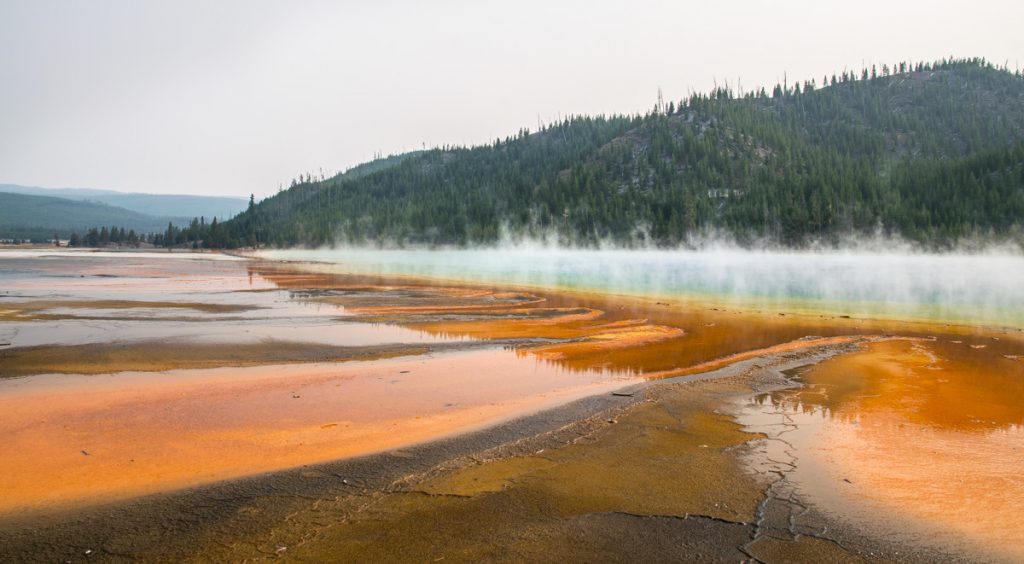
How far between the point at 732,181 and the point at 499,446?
13008cm

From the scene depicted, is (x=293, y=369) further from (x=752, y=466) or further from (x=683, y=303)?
(x=683, y=303)

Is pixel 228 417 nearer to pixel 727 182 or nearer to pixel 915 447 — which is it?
pixel 915 447

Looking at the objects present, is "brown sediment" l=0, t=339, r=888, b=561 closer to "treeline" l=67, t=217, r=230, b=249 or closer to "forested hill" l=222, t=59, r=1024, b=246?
"forested hill" l=222, t=59, r=1024, b=246

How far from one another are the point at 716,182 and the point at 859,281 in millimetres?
84658

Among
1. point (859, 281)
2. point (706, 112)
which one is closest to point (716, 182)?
point (706, 112)

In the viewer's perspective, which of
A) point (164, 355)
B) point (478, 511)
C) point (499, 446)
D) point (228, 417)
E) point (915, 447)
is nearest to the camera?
point (478, 511)

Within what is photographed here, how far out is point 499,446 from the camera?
812 centimetres

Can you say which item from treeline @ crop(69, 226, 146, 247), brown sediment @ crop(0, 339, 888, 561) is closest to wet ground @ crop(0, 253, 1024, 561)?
brown sediment @ crop(0, 339, 888, 561)

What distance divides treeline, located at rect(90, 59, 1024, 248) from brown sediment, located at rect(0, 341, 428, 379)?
9830 cm

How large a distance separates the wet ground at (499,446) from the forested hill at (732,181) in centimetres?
9435

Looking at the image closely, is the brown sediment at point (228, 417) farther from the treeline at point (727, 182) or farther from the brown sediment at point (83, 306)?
the treeline at point (727, 182)

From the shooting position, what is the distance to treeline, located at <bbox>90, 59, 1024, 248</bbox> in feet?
325

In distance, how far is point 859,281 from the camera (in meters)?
46.8

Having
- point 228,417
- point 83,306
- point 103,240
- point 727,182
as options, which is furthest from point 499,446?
point 103,240
